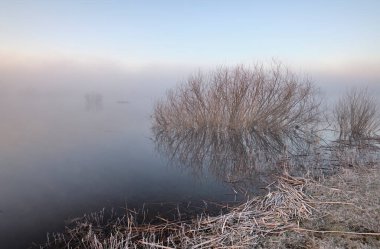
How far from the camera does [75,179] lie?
9992mm

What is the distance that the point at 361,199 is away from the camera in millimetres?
6500

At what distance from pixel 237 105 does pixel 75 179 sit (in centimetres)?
1156

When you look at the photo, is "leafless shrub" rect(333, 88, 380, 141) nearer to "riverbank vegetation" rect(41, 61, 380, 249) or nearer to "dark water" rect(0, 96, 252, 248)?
"riverbank vegetation" rect(41, 61, 380, 249)

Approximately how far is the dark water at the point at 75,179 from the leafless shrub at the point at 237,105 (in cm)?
282

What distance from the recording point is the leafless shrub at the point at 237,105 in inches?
766

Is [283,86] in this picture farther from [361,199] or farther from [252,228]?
[252,228]

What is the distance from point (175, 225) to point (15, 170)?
20.3 ft

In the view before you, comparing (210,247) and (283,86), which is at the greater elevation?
(283,86)

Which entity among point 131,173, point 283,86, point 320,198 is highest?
point 283,86

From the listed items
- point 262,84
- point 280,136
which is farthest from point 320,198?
point 262,84

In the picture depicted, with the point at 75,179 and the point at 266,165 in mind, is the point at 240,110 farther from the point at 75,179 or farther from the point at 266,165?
the point at 75,179

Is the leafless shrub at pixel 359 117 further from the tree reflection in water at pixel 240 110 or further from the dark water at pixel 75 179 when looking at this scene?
the dark water at pixel 75 179

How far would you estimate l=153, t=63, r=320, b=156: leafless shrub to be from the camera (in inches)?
766

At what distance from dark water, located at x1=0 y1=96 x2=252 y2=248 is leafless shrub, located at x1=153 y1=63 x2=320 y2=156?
9.24 ft
